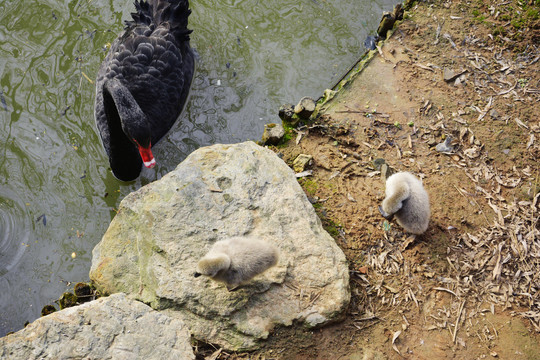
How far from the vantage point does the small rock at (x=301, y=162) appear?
4.64m

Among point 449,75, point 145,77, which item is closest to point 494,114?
point 449,75

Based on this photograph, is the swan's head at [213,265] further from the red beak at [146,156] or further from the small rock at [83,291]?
the red beak at [146,156]

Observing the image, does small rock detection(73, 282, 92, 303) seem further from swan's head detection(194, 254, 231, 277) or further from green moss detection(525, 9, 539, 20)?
green moss detection(525, 9, 539, 20)

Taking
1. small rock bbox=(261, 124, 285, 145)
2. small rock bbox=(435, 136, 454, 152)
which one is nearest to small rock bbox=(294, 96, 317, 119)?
small rock bbox=(261, 124, 285, 145)

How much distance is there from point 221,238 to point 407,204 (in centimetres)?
173

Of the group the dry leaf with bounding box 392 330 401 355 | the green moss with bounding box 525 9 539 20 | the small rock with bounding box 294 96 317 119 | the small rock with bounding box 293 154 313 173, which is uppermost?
the small rock with bounding box 294 96 317 119

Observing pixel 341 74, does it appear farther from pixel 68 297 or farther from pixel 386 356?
pixel 68 297

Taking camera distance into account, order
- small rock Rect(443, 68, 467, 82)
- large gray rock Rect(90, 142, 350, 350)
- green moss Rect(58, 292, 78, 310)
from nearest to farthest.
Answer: large gray rock Rect(90, 142, 350, 350) < green moss Rect(58, 292, 78, 310) < small rock Rect(443, 68, 467, 82)

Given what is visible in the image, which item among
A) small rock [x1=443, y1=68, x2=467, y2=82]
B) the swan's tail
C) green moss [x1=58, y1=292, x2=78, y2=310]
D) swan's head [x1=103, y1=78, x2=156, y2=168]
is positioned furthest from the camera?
the swan's tail

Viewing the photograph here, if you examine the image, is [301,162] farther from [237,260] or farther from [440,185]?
[237,260]

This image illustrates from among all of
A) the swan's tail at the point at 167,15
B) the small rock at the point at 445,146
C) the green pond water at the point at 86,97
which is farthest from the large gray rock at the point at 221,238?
the swan's tail at the point at 167,15

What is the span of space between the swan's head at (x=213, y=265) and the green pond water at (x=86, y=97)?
2227 millimetres

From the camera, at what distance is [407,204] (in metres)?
3.94

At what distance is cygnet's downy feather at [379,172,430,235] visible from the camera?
3.90m
